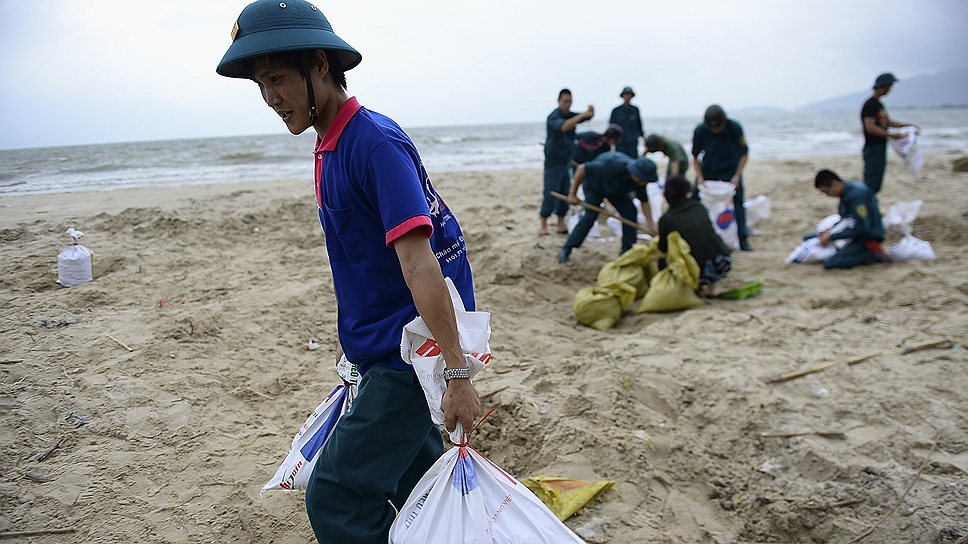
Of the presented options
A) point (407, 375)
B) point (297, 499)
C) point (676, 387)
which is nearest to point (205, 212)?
point (297, 499)

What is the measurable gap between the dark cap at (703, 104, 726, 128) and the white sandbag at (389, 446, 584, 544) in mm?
5339

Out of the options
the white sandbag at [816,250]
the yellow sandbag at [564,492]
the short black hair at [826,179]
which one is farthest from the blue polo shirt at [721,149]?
the yellow sandbag at [564,492]

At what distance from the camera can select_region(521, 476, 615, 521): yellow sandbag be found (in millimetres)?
2297

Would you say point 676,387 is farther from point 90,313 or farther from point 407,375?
point 90,313

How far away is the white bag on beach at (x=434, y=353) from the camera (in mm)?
1449

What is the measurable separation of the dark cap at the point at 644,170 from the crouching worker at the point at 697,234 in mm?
230

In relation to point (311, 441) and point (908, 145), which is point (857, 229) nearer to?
point (908, 145)

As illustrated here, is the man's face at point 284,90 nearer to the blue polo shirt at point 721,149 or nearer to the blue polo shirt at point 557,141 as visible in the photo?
the blue polo shirt at point 557,141

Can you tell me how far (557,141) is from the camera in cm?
673

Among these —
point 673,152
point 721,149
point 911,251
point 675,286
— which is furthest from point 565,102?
point 911,251

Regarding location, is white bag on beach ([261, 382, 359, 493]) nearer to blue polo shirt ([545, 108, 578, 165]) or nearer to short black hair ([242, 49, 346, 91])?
short black hair ([242, 49, 346, 91])

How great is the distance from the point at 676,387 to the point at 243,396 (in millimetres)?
2187

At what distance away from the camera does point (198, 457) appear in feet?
8.16

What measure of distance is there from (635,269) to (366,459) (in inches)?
147
